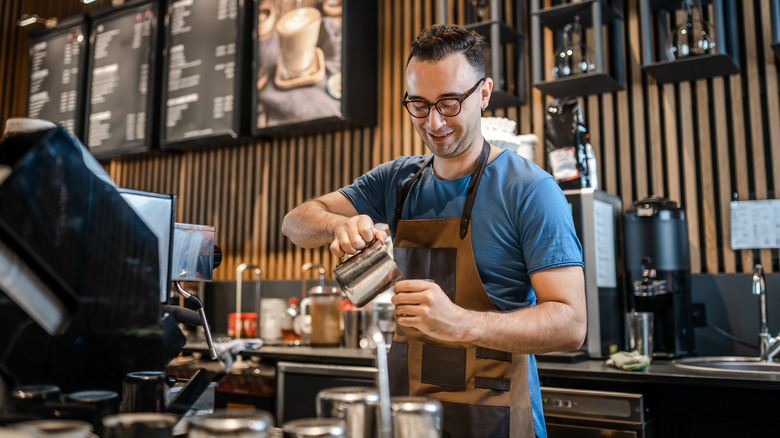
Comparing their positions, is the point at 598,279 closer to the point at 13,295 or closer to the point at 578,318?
the point at 578,318

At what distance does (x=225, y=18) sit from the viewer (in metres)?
4.51

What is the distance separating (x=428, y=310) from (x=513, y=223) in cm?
42

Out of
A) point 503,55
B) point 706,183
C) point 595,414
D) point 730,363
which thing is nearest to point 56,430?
point 595,414

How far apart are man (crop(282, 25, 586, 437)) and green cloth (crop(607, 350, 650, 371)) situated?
96 cm

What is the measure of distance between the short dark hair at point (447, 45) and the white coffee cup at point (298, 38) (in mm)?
2519

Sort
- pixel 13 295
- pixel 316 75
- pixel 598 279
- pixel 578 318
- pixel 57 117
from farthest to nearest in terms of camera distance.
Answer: pixel 57 117, pixel 316 75, pixel 598 279, pixel 578 318, pixel 13 295

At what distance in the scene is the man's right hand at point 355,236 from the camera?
1.38 metres

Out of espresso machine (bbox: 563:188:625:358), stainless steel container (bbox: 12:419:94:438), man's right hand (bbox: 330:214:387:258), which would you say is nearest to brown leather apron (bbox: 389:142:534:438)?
man's right hand (bbox: 330:214:387:258)

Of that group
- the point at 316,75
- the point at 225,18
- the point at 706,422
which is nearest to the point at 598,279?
the point at 706,422

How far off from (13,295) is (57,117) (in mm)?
→ 4843

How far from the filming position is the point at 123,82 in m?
4.93

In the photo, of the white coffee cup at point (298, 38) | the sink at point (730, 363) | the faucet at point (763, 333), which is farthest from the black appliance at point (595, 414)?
the white coffee cup at point (298, 38)

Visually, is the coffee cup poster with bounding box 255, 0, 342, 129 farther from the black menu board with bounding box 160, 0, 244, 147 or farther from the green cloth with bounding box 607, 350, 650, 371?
the green cloth with bounding box 607, 350, 650, 371

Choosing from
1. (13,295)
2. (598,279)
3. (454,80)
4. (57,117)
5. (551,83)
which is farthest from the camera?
(57,117)
